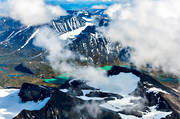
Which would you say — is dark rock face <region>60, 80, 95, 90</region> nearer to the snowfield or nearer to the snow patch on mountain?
the snowfield

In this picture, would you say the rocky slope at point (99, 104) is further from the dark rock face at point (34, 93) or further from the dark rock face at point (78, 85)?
the dark rock face at point (78, 85)

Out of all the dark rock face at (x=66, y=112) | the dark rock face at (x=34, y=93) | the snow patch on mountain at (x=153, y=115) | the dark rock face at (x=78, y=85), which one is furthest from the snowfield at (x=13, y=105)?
the snow patch on mountain at (x=153, y=115)

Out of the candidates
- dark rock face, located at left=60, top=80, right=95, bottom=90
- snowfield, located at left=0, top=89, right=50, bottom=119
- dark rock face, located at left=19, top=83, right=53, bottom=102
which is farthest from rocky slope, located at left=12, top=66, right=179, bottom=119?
snowfield, located at left=0, top=89, right=50, bottom=119

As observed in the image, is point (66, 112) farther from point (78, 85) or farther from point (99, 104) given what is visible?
point (78, 85)

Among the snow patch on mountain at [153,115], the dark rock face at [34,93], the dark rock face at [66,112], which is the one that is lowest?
the snow patch on mountain at [153,115]

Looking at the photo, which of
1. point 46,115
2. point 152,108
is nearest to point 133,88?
point 152,108

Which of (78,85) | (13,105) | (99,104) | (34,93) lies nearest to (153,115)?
(99,104)
